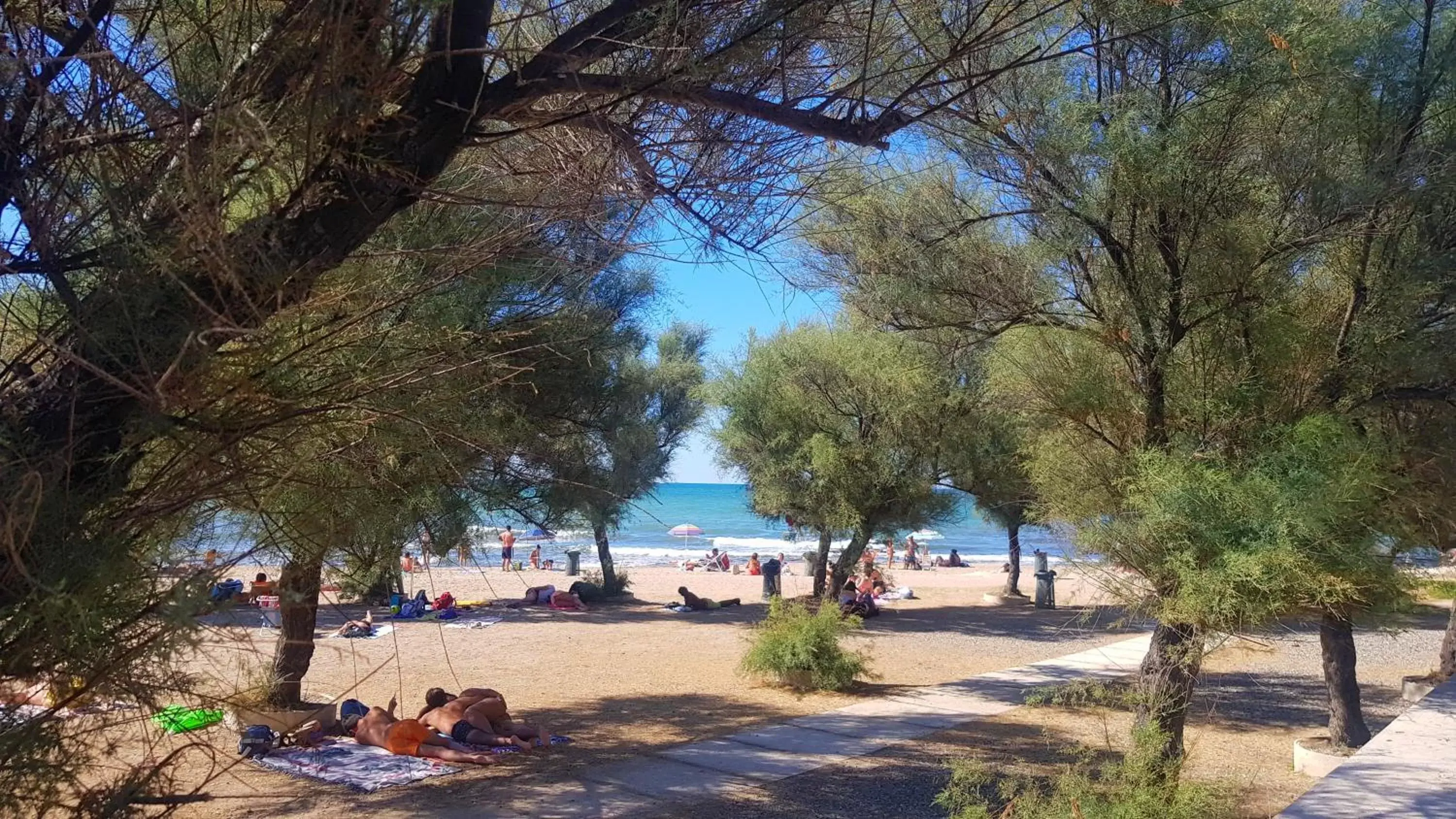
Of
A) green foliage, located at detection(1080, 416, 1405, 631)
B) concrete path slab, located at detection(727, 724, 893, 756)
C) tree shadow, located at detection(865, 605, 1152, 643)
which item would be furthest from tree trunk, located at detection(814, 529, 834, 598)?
green foliage, located at detection(1080, 416, 1405, 631)

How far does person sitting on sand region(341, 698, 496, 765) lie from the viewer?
8.77 m

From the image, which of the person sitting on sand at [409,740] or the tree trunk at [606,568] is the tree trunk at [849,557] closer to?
the tree trunk at [606,568]

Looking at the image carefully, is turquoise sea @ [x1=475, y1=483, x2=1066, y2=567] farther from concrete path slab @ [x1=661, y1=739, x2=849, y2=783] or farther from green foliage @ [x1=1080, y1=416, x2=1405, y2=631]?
green foliage @ [x1=1080, y1=416, x2=1405, y2=631]

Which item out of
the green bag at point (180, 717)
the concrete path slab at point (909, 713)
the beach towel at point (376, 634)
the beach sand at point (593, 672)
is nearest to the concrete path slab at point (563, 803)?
the beach sand at point (593, 672)

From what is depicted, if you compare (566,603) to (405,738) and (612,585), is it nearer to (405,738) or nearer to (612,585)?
(612,585)

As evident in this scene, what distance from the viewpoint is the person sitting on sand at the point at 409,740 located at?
8.77 meters

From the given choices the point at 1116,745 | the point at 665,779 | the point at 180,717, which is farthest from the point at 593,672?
the point at 180,717

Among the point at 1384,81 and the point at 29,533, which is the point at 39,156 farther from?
the point at 1384,81

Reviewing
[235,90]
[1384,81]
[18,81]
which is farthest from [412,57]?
[1384,81]

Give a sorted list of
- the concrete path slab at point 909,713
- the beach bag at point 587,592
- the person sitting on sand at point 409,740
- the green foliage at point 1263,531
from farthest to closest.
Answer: the beach bag at point 587,592 < the concrete path slab at point 909,713 < the person sitting on sand at point 409,740 < the green foliage at point 1263,531

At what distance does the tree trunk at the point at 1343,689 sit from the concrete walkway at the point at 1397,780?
1.93 metres

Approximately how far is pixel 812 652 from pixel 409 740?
200 inches

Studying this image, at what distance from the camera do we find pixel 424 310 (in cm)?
466

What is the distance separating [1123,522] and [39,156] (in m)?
6.06
